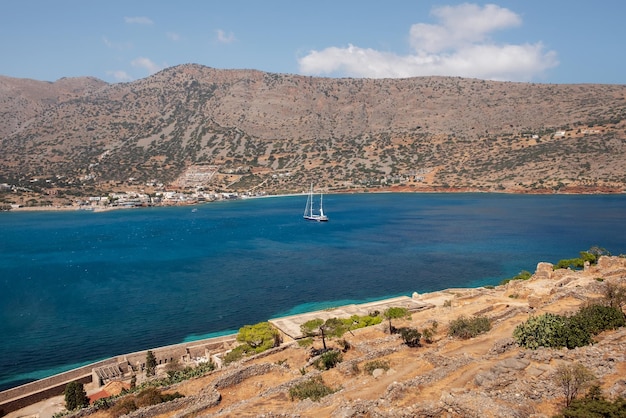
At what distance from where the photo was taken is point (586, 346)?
16688mm

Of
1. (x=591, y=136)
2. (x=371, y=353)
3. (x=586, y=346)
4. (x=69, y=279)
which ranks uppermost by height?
(x=591, y=136)

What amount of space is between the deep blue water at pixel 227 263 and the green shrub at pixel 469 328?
21.4 meters

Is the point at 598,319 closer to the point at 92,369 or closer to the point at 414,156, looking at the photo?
the point at 92,369

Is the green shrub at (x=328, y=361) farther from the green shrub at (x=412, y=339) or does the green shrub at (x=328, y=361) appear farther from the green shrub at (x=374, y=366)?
the green shrub at (x=412, y=339)

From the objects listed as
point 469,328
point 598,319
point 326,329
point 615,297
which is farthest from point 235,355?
point 615,297

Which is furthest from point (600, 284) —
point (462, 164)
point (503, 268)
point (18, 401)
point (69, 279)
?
point (462, 164)

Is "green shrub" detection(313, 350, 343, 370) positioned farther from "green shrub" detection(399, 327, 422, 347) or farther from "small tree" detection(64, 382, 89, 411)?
"small tree" detection(64, 382, 89, 411)

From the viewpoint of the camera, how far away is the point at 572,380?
42.1 feet

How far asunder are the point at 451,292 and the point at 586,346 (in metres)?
24.7

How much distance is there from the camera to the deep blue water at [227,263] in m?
39.6

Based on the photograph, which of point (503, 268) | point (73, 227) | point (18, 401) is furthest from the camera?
point (73, 227)

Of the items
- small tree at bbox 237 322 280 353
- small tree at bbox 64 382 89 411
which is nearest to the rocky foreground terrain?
small tree at bbox 237 322 280 353

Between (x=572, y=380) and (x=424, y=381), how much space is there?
4.46 m

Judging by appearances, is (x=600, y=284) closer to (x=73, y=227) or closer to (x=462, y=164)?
(x=73, y=227)
